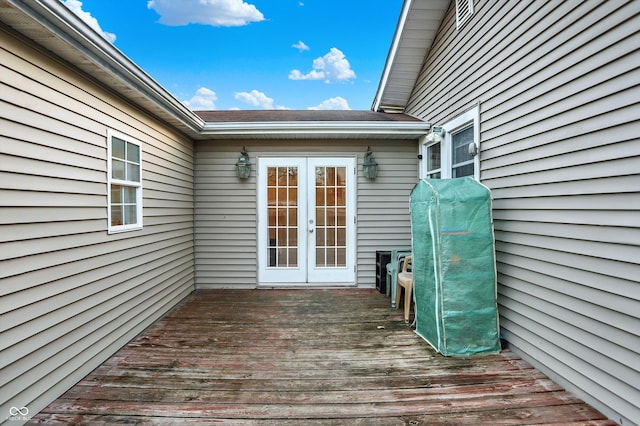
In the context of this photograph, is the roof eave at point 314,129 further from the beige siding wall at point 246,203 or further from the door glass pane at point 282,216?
the door glass pane at point 282,216

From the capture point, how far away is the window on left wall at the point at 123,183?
2922 millimetres

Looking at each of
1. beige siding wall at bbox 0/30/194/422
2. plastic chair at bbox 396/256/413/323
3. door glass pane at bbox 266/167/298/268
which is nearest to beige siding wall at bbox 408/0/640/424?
plastic chair at bbox 396/256/413/323

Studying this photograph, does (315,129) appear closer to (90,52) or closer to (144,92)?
(144,92)

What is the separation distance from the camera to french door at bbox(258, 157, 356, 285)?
5.06 meters

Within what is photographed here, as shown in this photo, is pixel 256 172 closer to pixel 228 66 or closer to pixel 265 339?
pixel 265 339

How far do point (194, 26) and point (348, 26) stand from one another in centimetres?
654

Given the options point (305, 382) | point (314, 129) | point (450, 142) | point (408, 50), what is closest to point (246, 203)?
point (314, 129)

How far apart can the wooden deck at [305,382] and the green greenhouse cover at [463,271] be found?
0.57ft

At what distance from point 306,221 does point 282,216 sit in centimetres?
39

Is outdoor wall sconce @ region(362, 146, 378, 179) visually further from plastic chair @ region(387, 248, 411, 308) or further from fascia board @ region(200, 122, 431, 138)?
plastic chair @ region(387, 248, 411, 308)

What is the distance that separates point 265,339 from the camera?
10.4 ft

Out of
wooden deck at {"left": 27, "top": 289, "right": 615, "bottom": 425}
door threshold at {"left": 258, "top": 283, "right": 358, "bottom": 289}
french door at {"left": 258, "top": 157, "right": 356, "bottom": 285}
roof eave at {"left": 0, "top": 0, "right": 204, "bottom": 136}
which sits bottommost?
wooden deck at {"left": 27, "top": 289, "right": 615, "bottom": 425}

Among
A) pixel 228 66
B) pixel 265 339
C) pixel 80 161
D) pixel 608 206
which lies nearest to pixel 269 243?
pixel 265 339

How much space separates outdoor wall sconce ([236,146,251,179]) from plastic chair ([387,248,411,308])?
8.20ft
